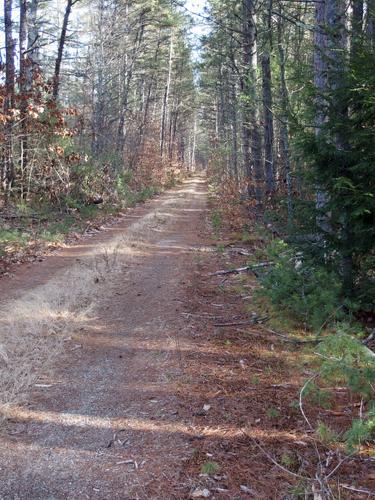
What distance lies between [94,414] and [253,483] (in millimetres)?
1558

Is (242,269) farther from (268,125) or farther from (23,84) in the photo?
(23,84)

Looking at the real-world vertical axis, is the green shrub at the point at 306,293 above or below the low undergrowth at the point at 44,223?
below

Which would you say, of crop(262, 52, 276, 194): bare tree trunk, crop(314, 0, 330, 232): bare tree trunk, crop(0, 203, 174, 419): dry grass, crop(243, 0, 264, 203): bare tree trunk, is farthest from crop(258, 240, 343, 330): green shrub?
crop(243, 0, 264, 203): bare tree trunk

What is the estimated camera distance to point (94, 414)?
396 centimetres

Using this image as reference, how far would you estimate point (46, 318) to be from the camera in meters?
6.16

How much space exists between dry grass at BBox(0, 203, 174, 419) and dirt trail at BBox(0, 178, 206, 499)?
0.55 feet

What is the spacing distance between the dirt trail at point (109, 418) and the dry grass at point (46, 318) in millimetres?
167

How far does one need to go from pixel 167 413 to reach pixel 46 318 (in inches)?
112

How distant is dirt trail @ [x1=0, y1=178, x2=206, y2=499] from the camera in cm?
309

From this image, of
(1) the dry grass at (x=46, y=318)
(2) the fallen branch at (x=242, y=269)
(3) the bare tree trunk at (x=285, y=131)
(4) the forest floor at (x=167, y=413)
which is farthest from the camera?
(2) the fallen branch at (x=242, y=269)

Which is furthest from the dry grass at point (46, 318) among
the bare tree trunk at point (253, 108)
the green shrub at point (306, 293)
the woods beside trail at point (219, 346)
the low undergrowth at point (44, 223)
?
the bare tree trunk at point (253, 108)

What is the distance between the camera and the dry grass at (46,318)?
4.61 m

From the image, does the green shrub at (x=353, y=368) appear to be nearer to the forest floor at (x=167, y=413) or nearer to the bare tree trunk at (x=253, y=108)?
the forest floor at (x=167, y=413)

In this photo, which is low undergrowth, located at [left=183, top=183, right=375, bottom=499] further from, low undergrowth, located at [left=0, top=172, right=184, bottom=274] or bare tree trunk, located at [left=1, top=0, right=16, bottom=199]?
bare tree trunk, located at [left=1, top=0, right=16, bottom=199]
